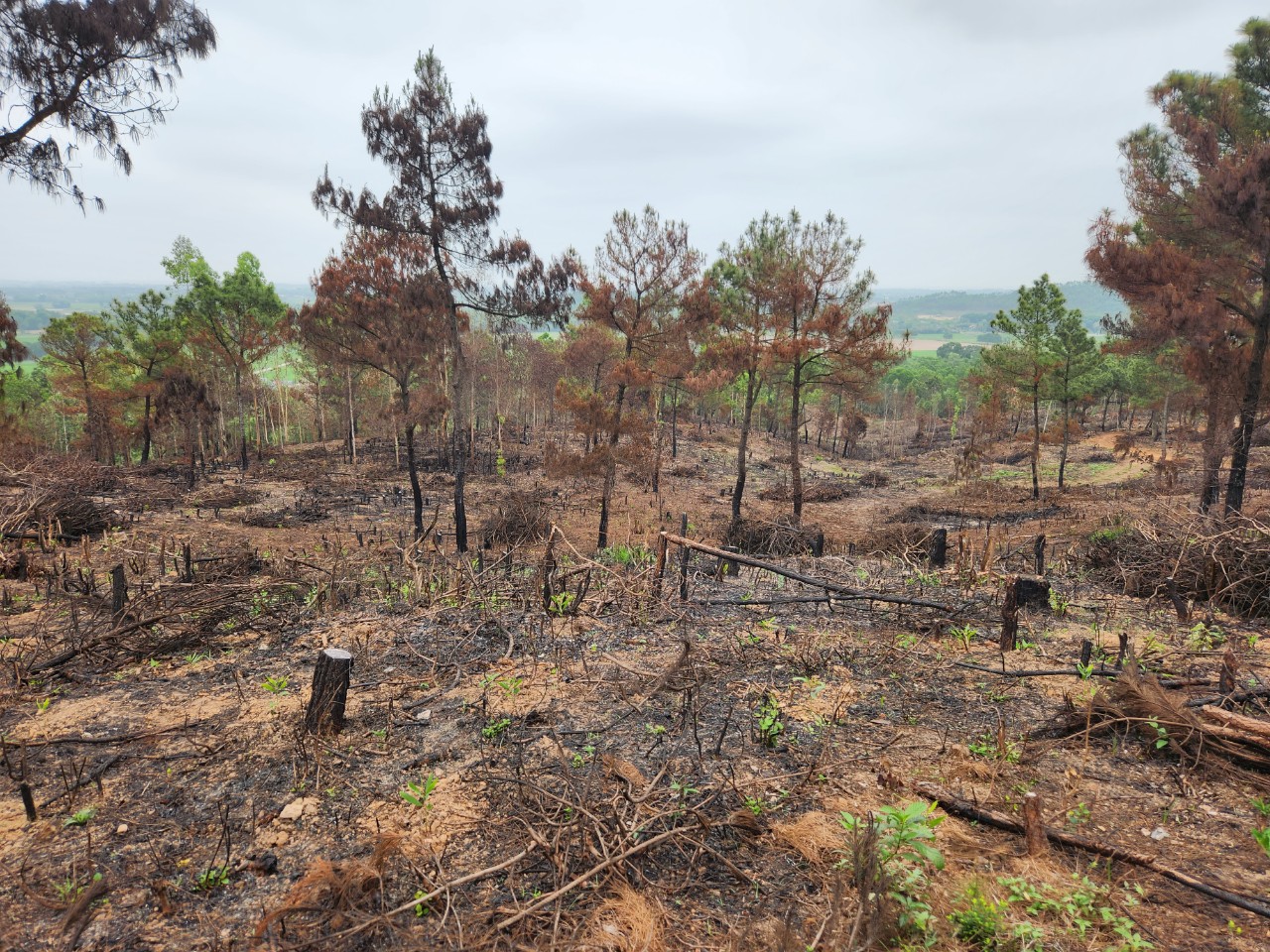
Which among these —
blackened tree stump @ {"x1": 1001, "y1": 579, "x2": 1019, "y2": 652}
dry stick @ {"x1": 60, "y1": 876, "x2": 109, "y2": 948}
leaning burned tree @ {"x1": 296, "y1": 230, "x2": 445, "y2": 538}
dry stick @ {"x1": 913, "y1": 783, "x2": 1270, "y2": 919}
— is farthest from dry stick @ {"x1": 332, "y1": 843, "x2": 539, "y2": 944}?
leaning burned tree @ {"x1": 296, "y1": 230, "x2": 445, "y2": 538}

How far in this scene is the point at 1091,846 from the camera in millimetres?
3348

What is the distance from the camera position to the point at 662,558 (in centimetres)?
802

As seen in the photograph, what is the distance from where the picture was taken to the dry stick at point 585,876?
9.65 feet

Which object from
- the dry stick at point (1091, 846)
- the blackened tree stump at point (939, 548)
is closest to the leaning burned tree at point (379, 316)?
the blackened tree stump at point (939, 548)

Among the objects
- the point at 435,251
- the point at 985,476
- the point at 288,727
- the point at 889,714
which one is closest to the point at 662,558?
the point at 889,714

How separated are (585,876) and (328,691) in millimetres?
2932

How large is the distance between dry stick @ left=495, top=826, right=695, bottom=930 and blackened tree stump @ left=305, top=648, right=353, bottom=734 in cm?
222

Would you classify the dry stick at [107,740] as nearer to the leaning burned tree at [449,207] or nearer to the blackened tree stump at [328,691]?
the blackened tree stump at [328,691]

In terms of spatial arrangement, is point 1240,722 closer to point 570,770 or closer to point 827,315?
point 570,770

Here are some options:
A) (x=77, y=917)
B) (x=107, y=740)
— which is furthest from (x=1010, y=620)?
(x=107, y=740)

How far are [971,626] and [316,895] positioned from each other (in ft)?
23.6

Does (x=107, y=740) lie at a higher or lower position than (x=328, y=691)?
lower

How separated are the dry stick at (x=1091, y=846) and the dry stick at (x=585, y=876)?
5.84ft

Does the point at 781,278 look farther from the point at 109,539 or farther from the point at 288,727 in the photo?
the point at 109,539
